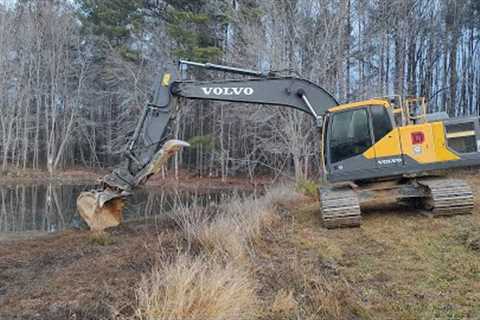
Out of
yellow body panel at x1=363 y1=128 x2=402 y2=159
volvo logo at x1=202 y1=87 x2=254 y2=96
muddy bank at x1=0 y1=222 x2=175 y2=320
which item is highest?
volvo logo at x1=202 y1=87 x2=254 y2=96

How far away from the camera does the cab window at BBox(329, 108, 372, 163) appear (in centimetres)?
762

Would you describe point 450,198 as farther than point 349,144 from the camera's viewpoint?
No

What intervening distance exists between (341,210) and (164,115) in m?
3.95

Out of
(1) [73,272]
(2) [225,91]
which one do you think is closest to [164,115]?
(2) [225,91]

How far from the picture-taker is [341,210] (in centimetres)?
713

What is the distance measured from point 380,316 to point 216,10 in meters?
23.4

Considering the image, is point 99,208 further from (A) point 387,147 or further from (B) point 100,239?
(A) point 387,147

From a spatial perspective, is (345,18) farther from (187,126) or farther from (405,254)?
(187,126)

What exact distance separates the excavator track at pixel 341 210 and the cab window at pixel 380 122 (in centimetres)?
122

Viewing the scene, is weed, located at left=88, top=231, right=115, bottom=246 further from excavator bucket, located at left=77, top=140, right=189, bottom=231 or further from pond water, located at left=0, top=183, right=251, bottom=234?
pond water, located at left=0, top=183, right=251, bottom=234

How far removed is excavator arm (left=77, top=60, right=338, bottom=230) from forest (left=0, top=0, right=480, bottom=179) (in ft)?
24.2

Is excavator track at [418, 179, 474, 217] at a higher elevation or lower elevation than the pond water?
higher

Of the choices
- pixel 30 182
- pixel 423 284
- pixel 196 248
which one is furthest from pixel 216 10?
pixel 423 284

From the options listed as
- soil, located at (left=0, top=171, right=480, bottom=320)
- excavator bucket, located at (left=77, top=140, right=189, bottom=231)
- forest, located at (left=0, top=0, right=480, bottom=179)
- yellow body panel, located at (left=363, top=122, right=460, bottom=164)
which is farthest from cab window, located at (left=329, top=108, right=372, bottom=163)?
forest, located at (left=0, top=0, right=480, bottom=179)
